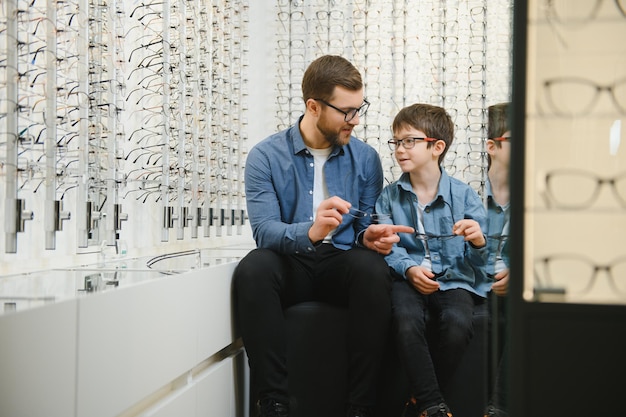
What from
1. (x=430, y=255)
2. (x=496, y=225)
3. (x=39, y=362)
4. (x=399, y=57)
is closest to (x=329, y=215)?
(x=430, y=255)

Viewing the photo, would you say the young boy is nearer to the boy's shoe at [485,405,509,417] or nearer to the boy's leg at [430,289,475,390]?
the boy's leg at [430,289,475,390]

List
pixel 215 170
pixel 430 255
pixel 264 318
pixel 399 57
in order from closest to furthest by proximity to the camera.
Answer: pixel 264 318
pixel 430 255
pixel 215 170
pixel 399 57

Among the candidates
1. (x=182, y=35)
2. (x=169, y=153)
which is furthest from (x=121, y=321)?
(x=182, y=35)

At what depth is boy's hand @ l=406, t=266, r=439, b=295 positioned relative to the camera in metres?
2.02

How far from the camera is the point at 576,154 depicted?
0.48m

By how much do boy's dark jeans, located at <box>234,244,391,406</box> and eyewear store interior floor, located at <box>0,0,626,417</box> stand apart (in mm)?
95

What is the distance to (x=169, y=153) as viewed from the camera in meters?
2.36

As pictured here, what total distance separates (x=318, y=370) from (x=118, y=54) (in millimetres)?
1172

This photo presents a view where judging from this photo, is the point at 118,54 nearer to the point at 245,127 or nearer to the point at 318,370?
the point at 318,370

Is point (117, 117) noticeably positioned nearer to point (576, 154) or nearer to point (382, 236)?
point (382, 236)

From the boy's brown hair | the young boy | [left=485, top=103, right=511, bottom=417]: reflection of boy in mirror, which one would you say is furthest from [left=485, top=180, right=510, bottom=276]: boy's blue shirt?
the boy's brown hair

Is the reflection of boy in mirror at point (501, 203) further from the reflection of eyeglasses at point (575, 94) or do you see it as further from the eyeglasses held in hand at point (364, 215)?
the eyeglasses held in hand at point (364, 215)

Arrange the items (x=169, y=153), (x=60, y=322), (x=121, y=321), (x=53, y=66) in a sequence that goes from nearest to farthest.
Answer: (x=60, y=322) → (x=121, y=321) → (x=53, y=66) → (x=169, y=153)

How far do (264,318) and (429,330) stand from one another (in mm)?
533
